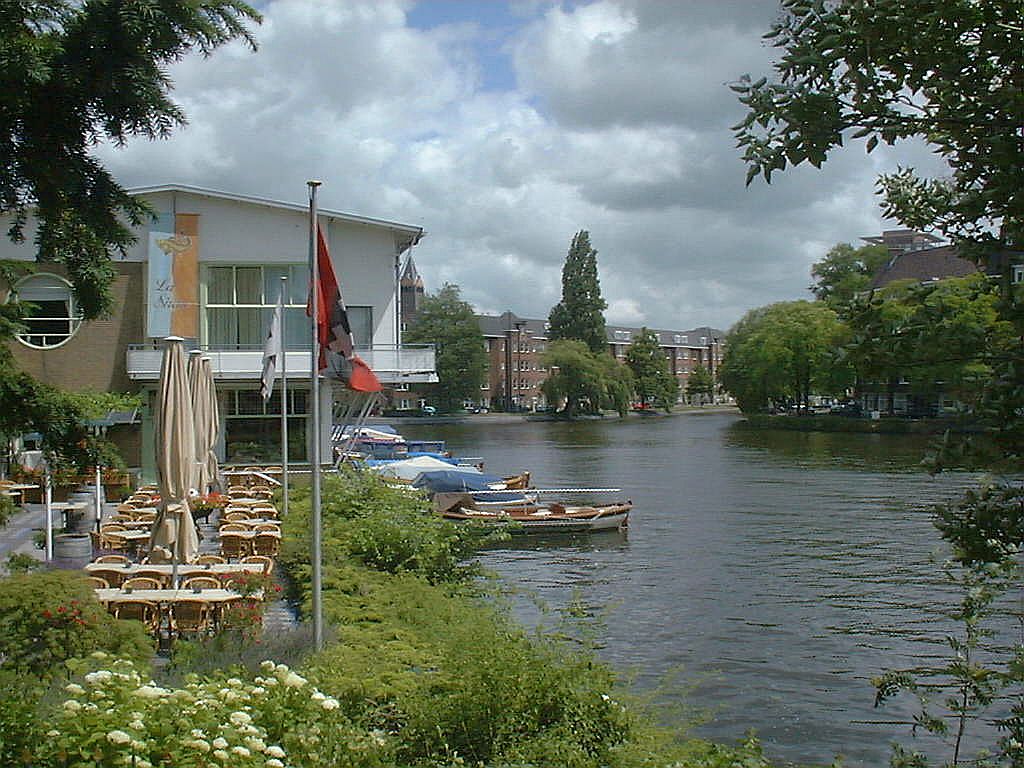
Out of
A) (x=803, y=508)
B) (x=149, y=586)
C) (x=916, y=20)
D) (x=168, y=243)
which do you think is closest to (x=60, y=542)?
(x=149, y=586)

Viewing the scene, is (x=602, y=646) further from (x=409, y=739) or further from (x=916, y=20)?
(x=916, y=20)

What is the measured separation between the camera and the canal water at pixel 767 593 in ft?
43.6

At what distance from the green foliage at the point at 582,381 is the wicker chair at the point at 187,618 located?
3844 inches

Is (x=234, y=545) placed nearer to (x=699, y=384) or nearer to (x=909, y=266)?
(x=909, y=266)

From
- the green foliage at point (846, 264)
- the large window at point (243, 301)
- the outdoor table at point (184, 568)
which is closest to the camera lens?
the outdoor table at point (184, 568)

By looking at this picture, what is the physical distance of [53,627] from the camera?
934cm

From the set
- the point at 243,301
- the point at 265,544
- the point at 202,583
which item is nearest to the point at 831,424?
the point at 243,301

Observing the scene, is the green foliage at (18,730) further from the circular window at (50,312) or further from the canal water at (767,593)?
the circular window at (50,312)

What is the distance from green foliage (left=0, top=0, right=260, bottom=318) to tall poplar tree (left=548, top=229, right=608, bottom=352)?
116 meters

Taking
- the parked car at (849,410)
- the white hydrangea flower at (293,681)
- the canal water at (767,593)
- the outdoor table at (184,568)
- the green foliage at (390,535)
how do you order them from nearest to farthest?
the white hydrangea flower at (293,681) < the canal water at (767,593) < the outdoor table at (184,568) < the green foliage at (390,535) < the parked car at (849,410)

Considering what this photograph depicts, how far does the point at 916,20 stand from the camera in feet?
12.6

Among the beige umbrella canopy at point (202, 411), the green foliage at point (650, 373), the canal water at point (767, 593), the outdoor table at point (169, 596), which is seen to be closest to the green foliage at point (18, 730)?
the canal water at point (767, 593)

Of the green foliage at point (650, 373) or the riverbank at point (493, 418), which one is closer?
the riverbank at point (493, 418)

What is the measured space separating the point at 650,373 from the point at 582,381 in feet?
78.7
